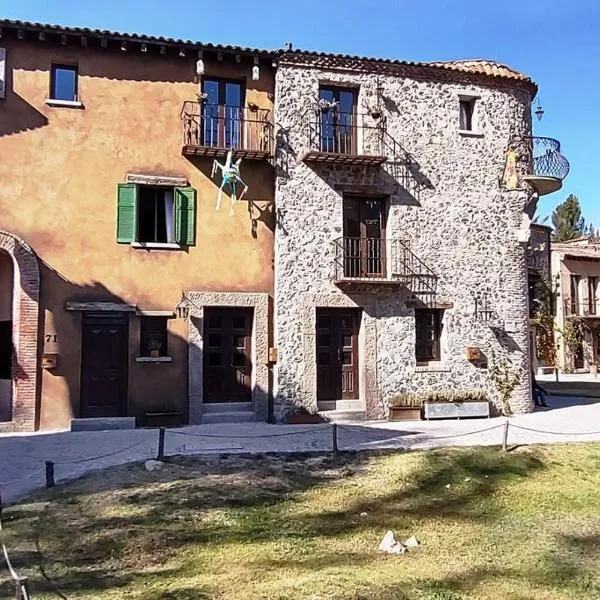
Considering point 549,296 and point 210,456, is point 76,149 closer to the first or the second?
point 210,456

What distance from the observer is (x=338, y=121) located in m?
17.6

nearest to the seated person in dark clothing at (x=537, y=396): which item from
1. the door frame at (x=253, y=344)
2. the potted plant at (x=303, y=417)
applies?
the potted plant at (x=303, y=417)

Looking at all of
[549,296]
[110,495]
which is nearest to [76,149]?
[110,495]

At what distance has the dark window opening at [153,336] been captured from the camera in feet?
52.1

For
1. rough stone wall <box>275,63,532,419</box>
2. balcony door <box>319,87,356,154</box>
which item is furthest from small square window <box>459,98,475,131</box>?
balcony door <box>319,87,356,154</box>

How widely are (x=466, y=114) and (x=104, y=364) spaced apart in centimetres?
1270

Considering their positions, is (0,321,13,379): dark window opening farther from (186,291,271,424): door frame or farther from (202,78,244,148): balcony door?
(202,78,244,148): balcony door

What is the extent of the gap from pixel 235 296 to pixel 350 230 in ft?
12.6

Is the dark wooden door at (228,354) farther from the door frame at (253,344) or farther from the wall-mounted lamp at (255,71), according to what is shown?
the wall-mounted lamp at (255,71)

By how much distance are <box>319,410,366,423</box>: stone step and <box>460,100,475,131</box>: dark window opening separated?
899cm

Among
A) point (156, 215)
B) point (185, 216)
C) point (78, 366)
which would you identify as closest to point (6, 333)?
point (78, 366)

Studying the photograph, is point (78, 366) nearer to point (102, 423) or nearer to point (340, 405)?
point (102, 423)

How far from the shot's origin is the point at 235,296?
16.5 meters

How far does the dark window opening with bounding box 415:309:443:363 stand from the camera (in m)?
18.0
